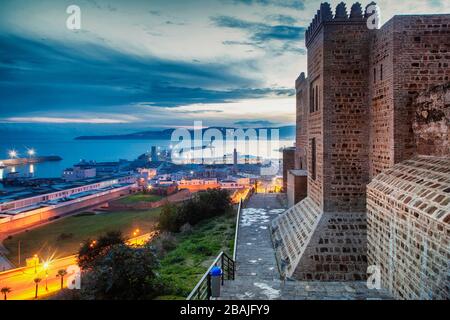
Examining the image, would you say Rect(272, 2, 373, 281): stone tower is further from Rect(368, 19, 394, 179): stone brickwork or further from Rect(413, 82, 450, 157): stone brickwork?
Rect(413, 82, 450, 157): stone brickwork

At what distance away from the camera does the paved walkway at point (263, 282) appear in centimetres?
698

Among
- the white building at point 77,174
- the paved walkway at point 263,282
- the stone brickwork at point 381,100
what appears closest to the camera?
the paved walkway at point 263,282

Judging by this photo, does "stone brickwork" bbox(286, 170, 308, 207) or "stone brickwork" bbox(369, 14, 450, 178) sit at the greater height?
"stone brickwork" bbox(369, 14, 450, 178)

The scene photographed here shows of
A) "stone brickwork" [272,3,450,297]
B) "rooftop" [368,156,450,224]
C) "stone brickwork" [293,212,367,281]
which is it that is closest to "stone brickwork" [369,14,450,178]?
"stone brickwork" [272,3,450,297]

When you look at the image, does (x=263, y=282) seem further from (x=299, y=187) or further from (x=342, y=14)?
(x=299, y=187)

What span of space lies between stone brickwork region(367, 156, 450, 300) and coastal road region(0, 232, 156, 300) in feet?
53.7

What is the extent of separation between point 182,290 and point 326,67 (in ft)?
26.2

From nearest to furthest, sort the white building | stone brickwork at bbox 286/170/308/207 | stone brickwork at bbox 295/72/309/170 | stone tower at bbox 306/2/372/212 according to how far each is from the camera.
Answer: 1. stone tower at bbox 306/2/372/212
2. stone brickwork at bbox 286/170/308/207
3. stone brickwork at bbox 295/72/309/170
4. the white building

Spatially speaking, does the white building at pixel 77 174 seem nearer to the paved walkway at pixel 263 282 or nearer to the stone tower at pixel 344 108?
the paved walkway at pixel 263 282

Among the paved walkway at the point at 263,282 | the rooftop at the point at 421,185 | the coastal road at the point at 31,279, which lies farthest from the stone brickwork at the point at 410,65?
the coastal road at the point at 31,279

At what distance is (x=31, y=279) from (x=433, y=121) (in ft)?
73.8

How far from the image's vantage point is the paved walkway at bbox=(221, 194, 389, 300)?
6984 mm

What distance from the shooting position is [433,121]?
24.5 feet

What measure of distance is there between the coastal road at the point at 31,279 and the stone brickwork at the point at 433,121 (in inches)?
674
